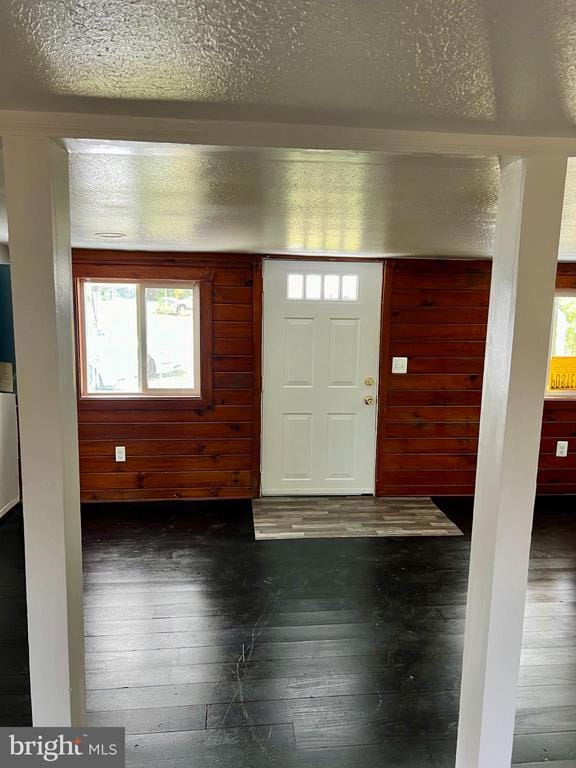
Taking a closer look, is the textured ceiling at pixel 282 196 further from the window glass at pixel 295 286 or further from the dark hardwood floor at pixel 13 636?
the dark hardwood floor at pixel 13 636

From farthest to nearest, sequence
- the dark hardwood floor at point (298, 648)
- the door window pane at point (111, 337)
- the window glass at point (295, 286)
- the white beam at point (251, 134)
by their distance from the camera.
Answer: the window glass at point (295, 286), the door window pane at point (111, 337), the dark hardwood floor at point (298, 648), the white beam at point (251, 134)

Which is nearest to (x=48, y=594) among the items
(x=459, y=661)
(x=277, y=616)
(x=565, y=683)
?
(x=277, y=616)

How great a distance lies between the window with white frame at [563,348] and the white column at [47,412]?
3.97 m

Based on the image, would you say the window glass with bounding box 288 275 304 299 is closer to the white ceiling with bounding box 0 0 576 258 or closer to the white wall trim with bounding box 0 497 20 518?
the white ceiling with bounding box 0 0 576 258

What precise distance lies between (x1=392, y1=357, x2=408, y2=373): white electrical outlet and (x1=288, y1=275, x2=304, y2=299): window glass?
93cm

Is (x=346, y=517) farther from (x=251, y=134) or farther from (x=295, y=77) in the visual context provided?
(x=295, y=77)

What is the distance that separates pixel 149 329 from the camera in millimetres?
3756

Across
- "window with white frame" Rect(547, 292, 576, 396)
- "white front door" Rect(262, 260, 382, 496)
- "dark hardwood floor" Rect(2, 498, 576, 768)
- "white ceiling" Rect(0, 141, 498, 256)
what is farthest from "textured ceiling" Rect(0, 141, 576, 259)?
"dark hardwood floor" Rect(2, 498, 576, 768)

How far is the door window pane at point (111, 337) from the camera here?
3.68 m

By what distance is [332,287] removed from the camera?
152 inches

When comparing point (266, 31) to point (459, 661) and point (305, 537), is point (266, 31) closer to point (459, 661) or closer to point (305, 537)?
point (459, 661)

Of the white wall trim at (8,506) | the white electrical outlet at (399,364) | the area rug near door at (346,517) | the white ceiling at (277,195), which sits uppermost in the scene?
the white ceiling at (277,195)

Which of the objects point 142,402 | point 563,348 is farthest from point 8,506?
point 563,348

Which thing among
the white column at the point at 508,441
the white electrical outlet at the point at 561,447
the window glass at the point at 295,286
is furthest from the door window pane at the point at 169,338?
the white electrical outlet at the point at 561,447
